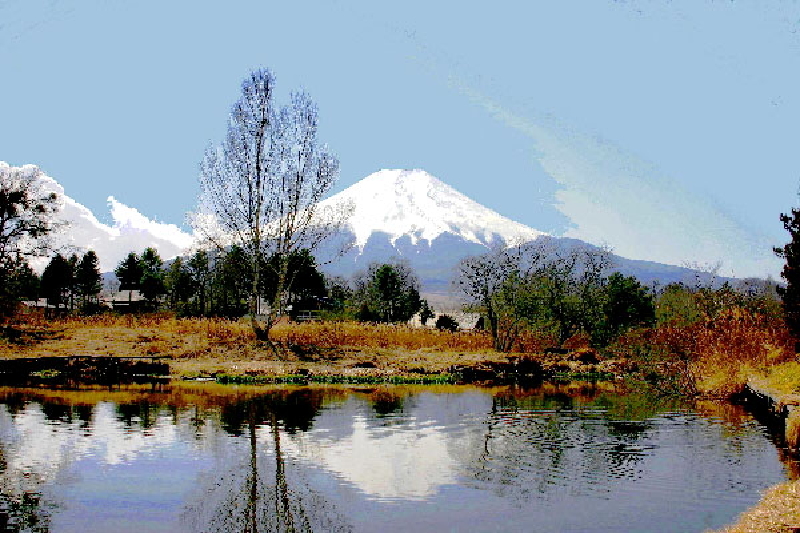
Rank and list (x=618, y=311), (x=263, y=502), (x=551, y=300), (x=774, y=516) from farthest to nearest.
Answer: (x=618, y=311) → (x=551, y=300) → (x=263, y=502) → (x=774, y=516)

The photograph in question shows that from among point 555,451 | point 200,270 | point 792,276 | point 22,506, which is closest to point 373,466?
point 555,451

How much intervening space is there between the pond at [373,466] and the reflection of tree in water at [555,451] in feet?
0.19

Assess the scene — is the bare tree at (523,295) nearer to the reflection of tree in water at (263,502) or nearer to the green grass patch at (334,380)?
the green grass patch at (334,380)

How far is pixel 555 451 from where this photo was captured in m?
19.6

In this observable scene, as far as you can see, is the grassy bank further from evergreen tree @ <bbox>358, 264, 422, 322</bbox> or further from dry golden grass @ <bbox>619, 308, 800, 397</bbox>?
evergreen tree @ <bbox>358, 264, 422, 322</bbox>

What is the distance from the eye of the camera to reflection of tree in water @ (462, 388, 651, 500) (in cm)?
1616

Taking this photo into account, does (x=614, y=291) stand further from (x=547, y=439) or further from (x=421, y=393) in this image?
(x=547, y=439)

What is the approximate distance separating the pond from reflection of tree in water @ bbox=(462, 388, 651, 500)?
59 millimetres

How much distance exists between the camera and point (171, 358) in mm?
45812

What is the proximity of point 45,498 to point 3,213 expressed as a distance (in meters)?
50.2

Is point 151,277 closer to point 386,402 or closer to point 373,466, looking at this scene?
point 386,402

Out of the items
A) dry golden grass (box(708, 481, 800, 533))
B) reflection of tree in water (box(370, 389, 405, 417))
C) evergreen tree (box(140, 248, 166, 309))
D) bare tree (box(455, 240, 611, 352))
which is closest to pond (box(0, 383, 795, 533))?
reflection of tree in water (box(370, 389, 405, 417))

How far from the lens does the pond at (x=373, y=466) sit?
13469mm

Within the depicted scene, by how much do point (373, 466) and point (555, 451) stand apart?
4534mm
